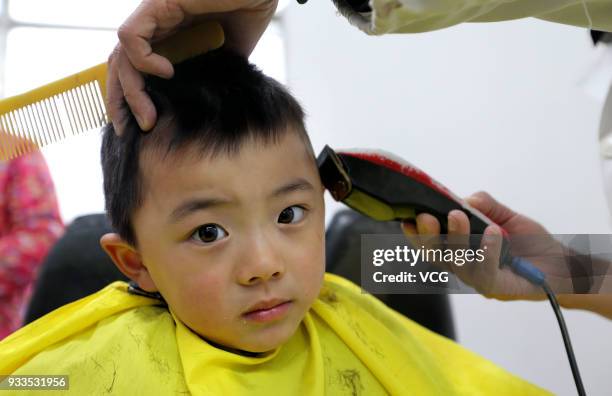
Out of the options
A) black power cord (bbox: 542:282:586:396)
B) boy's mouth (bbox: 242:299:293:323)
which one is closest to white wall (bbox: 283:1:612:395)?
black power cord (bbox: 542:282:586:396)

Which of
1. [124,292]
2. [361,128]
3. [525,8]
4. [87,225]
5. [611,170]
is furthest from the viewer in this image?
[361,128]

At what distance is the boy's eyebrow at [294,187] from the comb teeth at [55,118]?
26 centimetres

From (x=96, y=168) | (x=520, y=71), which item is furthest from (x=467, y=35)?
(x=96, y=168)

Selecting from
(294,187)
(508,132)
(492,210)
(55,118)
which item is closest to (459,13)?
(294,187)

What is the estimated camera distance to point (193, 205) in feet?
2.53

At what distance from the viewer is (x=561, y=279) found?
87cm

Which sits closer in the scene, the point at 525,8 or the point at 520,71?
the point at 525,8

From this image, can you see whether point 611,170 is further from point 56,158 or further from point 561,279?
point 56,158

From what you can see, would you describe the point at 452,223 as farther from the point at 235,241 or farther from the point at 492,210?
the point at 235,241

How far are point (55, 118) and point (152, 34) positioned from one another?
8.8 inches

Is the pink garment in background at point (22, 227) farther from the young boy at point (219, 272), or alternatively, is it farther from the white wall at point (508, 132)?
the white wall at point (508, 132)

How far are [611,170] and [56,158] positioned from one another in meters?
1.90

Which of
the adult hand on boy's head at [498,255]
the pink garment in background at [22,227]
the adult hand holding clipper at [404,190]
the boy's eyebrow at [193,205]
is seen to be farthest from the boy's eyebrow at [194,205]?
the pink garment in background at [22,227]

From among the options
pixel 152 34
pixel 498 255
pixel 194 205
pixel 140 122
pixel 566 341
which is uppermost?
pixel 152 34
